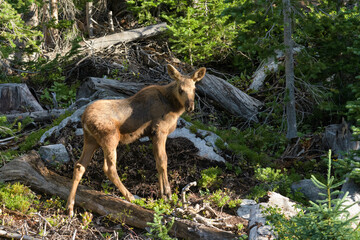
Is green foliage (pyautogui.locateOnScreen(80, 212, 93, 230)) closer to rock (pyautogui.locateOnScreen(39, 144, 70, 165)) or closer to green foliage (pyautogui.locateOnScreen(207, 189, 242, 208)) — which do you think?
rock (pyautogui.locateOnScreen(39, 144, 70, 165))

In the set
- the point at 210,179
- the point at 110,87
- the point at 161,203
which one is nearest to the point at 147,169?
the point at 210,179

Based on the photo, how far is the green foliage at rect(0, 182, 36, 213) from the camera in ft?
24.1

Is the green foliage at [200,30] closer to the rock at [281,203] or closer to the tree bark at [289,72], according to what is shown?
the tree bark at [289,72]

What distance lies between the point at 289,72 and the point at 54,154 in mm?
5976

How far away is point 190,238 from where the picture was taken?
261 inches

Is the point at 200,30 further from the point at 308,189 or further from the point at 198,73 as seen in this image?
the point at 308,189

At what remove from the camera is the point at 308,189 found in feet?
27.8

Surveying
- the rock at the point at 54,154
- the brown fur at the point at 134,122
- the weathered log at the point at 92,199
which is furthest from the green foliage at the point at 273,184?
the rock at the point at 54,154

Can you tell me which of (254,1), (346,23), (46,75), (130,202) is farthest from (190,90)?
(46,75)

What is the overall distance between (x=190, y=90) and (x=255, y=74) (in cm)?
695

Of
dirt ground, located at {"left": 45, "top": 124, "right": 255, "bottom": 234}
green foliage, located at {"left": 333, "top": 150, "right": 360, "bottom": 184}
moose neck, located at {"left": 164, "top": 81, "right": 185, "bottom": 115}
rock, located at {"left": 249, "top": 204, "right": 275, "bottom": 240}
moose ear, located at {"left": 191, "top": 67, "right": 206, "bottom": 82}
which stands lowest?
dirt ground, located at {"left": 45, "top": 124, "right": 255, "bottom": 234}

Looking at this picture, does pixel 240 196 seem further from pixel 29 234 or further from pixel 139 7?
pixel 139 7

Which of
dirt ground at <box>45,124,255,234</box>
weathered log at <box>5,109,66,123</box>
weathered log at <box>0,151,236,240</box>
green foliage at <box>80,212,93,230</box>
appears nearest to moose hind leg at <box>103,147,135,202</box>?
weathered log at <box>0,151,236,240</box>

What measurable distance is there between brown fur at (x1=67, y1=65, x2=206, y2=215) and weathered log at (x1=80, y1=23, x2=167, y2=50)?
8165 mm
